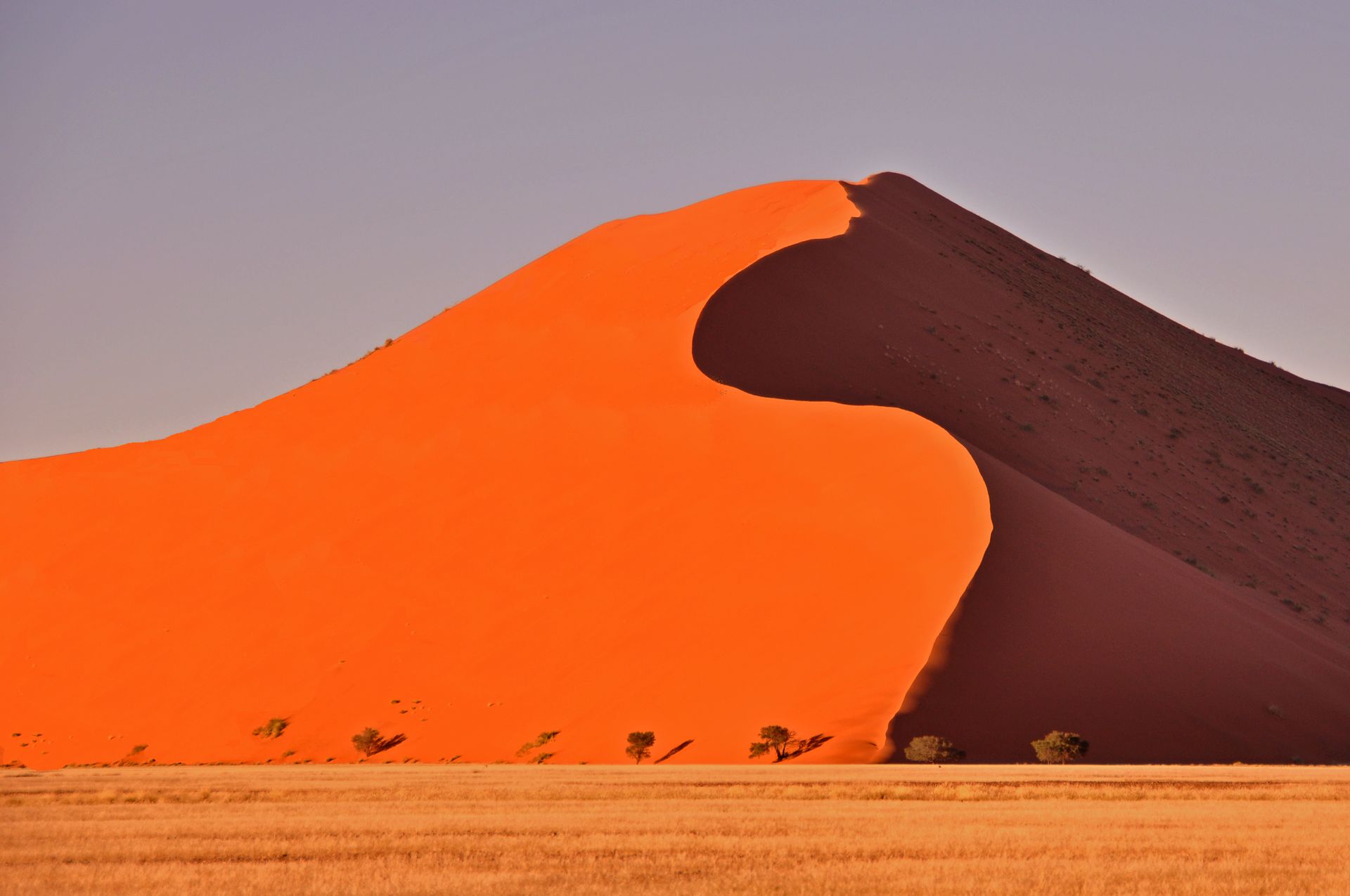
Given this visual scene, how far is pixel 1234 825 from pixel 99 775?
17.8 meters

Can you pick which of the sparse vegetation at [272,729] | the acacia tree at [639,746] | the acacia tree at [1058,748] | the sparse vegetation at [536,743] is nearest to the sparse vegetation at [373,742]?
the sparse vegetation at [272,729]

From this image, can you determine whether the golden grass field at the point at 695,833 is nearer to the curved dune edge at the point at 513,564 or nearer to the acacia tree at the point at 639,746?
the acacia tree at the point at 639,746

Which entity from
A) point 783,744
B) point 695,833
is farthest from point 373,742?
point 695,833

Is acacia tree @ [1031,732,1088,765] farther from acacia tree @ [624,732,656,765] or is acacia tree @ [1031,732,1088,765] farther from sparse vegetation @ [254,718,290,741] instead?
sparse vegetation @ [254,718,290,741]

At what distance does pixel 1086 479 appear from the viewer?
38.2 meters

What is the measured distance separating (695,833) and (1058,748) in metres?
10.8

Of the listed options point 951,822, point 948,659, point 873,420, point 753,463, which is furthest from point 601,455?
point 951,822

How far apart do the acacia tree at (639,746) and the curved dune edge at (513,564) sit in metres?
0.19

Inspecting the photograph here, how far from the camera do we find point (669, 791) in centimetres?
1772

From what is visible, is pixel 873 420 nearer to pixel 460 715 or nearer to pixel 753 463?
pixel 753 463

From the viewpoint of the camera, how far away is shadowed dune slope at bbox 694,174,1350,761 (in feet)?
81.3

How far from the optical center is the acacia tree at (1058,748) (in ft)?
74.8

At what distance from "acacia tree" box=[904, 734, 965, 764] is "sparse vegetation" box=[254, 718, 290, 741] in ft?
42.0

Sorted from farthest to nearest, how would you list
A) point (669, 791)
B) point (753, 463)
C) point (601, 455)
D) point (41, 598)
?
1. point (41, 598)
2. point (601, 455)
3. point (753, 463)
4. point (669, 791)
